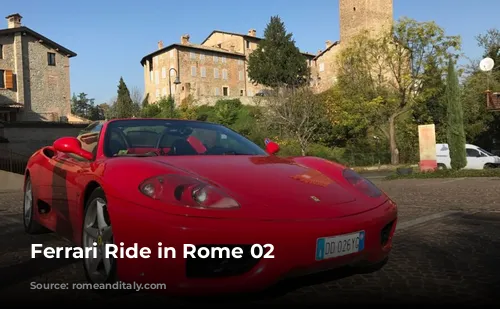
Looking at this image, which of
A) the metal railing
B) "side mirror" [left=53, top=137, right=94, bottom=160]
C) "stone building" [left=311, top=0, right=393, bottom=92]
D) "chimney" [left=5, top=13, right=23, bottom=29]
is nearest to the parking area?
"side mirror" [left=53, top=137, right=94, bottom=160]

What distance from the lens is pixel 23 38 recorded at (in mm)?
45281

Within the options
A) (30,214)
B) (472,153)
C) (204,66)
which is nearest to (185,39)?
(204,66)

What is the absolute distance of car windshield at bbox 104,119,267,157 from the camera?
12.1 ft

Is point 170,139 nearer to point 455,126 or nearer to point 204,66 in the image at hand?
point 455,126

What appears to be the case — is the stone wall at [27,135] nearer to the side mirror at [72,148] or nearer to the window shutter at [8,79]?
the window shutter at [8,79]

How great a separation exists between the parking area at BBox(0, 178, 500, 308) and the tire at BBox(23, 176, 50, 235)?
0.10 meters

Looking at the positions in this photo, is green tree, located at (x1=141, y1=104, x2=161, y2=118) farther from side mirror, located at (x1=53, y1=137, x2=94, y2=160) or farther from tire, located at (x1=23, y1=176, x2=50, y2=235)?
side mirror, located at (x1=53, y1=137, x2=94, y2=160)

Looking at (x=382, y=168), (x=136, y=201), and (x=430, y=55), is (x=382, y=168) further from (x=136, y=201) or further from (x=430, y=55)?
(x=136, y=201)

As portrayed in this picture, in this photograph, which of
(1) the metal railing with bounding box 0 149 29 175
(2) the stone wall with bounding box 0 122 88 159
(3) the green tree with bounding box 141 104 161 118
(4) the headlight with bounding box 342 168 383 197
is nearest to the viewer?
(4) the headlight with bounding box 342 168 383 197

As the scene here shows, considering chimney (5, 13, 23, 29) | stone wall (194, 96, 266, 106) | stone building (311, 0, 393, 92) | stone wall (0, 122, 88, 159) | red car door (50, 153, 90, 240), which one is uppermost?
stone building (311, 0, 393, 92)

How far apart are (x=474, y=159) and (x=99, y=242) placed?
81.0 feet

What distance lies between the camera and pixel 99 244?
3.09m

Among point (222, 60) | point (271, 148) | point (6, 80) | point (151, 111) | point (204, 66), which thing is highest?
point (222, 60)

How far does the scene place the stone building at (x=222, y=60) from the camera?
61.4 metres
